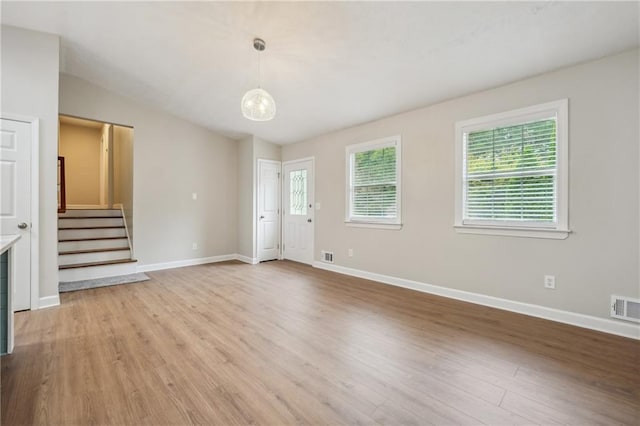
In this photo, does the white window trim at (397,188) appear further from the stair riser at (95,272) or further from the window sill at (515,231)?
the stair riser at (95,272)

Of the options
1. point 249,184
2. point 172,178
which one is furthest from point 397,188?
point 172,178

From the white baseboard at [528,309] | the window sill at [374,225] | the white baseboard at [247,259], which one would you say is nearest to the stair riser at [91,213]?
the white baseboard at [247,259]

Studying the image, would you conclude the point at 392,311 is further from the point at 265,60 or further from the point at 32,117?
the point at 32,117

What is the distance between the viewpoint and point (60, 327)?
2777 mm

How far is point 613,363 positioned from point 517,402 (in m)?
1.11

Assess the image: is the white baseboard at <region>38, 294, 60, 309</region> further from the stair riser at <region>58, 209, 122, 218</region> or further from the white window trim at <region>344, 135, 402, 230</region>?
the white window trim at <region>344, 135, 402, 230</region>

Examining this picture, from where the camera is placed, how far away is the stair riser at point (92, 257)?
4497 millimetres

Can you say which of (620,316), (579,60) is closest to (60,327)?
(620,316)

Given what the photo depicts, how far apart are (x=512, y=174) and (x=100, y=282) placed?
5.87m

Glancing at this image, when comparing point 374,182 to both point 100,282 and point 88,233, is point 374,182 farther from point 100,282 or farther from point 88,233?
point 88,233

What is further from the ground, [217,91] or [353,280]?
[217,91]

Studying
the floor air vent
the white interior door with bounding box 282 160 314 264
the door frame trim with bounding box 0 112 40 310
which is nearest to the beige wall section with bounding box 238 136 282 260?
the white interior door with bounding box 282 160 314 264

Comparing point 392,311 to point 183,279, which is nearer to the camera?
point 392,311

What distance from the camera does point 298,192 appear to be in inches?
236
